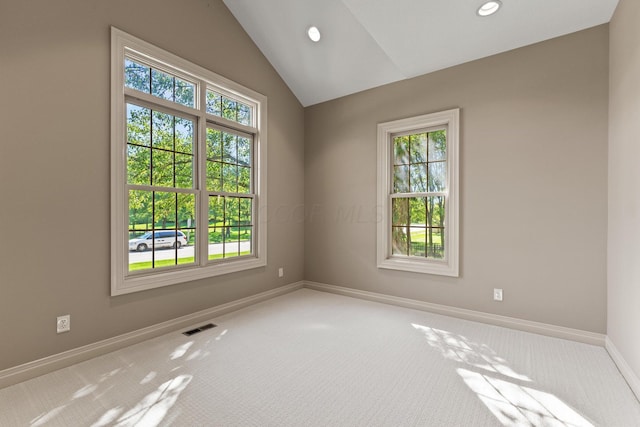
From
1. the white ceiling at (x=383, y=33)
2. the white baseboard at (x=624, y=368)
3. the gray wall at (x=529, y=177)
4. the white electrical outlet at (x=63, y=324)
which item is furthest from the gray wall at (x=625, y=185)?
the white electrical outlet at (x=63, y=324)

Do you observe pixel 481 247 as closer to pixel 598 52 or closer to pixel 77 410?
pixel 598 52

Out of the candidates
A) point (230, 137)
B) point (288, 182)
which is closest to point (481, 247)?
point (288, 182)

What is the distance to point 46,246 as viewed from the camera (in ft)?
7.39

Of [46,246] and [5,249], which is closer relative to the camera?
[5,249]

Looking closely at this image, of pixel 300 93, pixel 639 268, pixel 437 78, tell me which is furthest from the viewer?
pixel 300 93

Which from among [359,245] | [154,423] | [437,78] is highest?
[437,78]

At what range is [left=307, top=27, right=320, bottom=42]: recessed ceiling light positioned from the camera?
3582mm

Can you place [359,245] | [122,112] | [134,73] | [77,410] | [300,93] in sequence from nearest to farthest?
[77,410] → [122,112] → [134,73] → [359,245] → [300,93]

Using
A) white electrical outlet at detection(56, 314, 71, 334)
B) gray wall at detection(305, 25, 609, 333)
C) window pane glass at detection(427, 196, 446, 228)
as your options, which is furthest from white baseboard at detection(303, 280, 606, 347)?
white electrical outlet at detection(56, 314, 71, 334)

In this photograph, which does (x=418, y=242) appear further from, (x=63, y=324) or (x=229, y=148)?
(x=63, y=324)

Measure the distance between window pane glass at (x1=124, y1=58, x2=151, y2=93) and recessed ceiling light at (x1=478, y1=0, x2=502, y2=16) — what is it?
10.2ft

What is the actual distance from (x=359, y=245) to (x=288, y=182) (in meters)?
1.38

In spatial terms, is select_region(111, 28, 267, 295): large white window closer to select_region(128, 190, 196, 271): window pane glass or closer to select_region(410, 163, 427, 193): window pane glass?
select_region(128, 190, 196, 271): window pane glass

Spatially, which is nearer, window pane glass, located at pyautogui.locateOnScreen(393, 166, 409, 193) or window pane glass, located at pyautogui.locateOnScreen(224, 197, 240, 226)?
window pane glass, located at pyautogui.locateOnScreen(224, 197, 240, 226)
